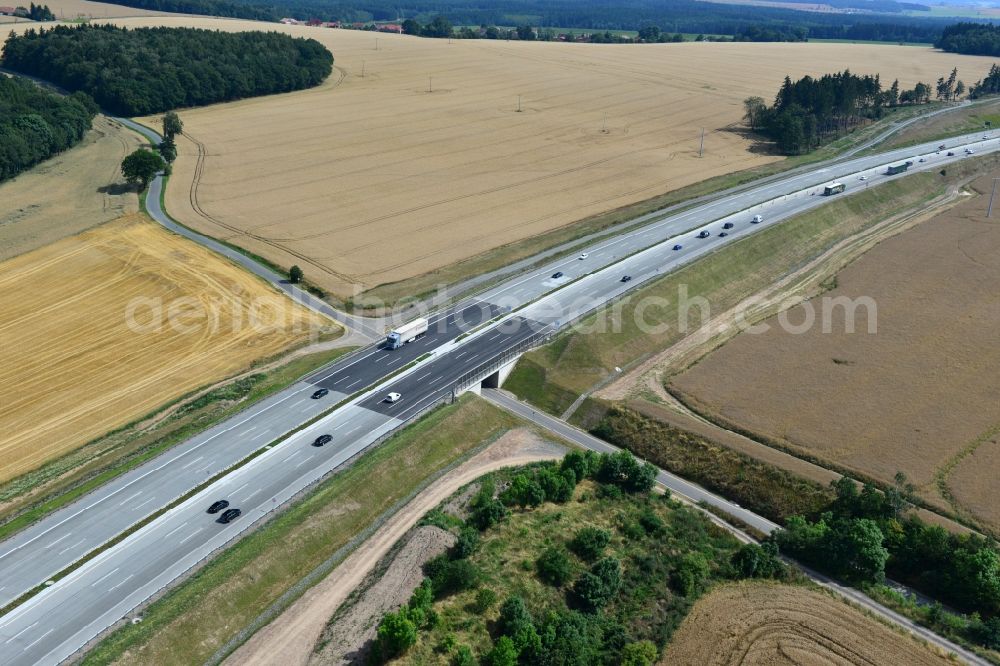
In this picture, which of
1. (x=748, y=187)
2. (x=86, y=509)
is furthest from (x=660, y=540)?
(x=748, y=187)

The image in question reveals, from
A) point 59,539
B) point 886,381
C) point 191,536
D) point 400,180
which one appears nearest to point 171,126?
point 400,180

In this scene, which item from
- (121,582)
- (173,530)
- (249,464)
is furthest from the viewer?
(249,464)

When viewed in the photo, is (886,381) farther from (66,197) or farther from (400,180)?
(66,197)

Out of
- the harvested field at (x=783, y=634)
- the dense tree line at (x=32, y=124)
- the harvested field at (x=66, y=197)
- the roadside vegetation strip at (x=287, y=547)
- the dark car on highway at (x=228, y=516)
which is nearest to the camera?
the roadside vegetation strip at (x=287, y=547)

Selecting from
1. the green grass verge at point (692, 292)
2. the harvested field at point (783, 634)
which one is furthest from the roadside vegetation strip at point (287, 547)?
the harvested field at point (783, 634)

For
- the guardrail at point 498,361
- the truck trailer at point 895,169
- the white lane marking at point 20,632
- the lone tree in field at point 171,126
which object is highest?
the lone tree in field at point 171,126

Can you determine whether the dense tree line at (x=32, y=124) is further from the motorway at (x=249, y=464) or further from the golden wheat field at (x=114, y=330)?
the motorway at (x=249, y=464)

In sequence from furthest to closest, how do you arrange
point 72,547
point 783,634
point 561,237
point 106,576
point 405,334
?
1. point 561,237
2. point 405,334
3. point 72,547
4. point 106,576
5. point 783,634
